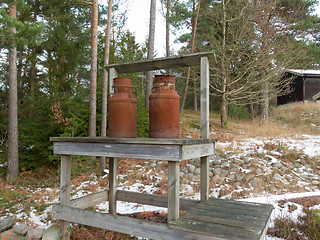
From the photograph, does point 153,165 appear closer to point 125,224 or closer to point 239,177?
point 239,177

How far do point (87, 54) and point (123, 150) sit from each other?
828 centimetres

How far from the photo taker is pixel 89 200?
3.63 meters

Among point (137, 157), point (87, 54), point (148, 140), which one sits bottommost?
point (137, 157)

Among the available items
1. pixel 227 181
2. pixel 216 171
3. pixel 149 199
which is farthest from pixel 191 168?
pixel 149 199

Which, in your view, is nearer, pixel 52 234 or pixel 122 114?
pixel 122 114

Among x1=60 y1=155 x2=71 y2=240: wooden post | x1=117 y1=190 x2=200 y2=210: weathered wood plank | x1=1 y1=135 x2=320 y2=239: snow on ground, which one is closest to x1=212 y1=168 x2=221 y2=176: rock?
x1=1 y1=135 x2=320 y2=239: snow on ground

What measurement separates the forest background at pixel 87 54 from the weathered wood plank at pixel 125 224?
2009 millimetres

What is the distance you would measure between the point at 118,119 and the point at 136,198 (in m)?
1.45

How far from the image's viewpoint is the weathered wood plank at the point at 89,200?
3.44 meters

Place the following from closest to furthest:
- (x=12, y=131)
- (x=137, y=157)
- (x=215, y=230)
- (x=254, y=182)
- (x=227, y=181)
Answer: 1. (x=215, y=230)
2. (x=137, y=157)
3. (x=254, y=182)
4. (x=227, y=181)
5. (x=12, y=131)

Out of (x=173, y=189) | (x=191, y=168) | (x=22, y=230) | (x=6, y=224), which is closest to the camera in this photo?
(x=173, y=189)

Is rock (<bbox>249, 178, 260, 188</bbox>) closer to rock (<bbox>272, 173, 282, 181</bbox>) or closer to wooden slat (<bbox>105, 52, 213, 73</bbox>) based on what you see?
rock (<bbox>272, 173, 282, 181</bbox>)

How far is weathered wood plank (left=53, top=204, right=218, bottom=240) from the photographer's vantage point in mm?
2295

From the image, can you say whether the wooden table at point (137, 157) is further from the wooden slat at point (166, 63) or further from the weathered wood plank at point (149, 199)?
the wooden slat at point (166, 63)
